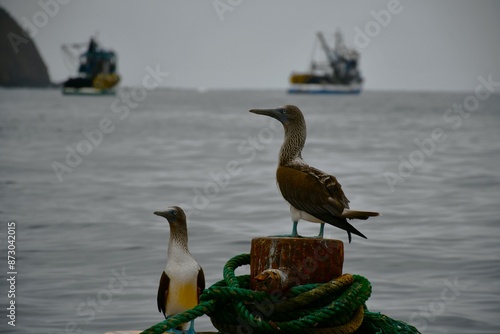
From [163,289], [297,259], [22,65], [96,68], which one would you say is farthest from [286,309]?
[22,65]

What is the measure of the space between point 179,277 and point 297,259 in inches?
44.2

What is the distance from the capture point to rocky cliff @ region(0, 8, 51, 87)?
160 metres

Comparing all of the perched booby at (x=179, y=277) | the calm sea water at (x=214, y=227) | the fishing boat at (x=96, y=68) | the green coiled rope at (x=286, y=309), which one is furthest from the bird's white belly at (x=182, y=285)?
the fishing boat at (x=96, y=68)

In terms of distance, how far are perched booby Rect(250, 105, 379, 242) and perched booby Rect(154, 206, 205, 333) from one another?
91 centimetres

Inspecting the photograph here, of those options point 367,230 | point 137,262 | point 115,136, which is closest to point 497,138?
point 115,136

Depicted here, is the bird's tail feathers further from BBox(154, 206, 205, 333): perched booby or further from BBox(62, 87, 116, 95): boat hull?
BBox(62, 87, 116, 95): boat hull

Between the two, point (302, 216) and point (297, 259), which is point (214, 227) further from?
point (297, 259)

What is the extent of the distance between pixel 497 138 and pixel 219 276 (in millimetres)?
36095

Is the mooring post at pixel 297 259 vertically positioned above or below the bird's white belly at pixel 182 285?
above

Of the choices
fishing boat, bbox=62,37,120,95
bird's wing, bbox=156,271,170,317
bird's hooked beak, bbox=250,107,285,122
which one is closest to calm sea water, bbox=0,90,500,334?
bird's wing, bbox=156,271,170,317

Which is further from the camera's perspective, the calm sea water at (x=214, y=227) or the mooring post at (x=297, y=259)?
the calm sea water at (x=214, y=227)

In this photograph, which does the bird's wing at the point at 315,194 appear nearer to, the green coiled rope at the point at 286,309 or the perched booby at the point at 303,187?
the perched booby at the point at 303,187

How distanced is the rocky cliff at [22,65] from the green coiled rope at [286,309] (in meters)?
149

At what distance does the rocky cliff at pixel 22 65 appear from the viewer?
160m
